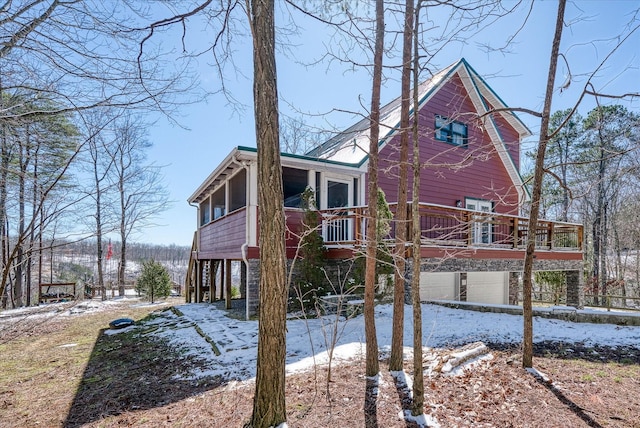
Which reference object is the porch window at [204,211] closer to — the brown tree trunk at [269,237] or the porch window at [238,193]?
the porch window at [238,193]

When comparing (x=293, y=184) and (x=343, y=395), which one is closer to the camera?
(x=343, y=395)

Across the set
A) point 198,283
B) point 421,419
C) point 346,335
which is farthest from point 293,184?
point 421,419

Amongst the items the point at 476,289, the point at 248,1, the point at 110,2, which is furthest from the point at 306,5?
the point at 476,289

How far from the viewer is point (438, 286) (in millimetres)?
10344

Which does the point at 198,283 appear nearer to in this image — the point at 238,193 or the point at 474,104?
the point at 238,193

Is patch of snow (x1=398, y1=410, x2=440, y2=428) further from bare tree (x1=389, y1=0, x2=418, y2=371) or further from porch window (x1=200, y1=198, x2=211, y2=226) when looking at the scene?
porch window (x1=200, y1=198, x2=211, y2=226)

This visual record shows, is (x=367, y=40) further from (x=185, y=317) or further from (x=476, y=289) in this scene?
(x=476, y=289)

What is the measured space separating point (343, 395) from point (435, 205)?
4.93 metres

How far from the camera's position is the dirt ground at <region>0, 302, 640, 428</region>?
3.31 m

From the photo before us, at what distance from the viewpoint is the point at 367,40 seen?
14.1 ft

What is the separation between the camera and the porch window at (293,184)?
966cm

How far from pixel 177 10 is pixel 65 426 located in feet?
14.6

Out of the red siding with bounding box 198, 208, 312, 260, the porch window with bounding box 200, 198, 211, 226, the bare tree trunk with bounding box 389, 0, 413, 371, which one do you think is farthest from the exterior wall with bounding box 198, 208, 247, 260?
the bare tree trunk with bounding box 389, 0, 413, 371

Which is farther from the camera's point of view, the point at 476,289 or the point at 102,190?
the point at 476,289
